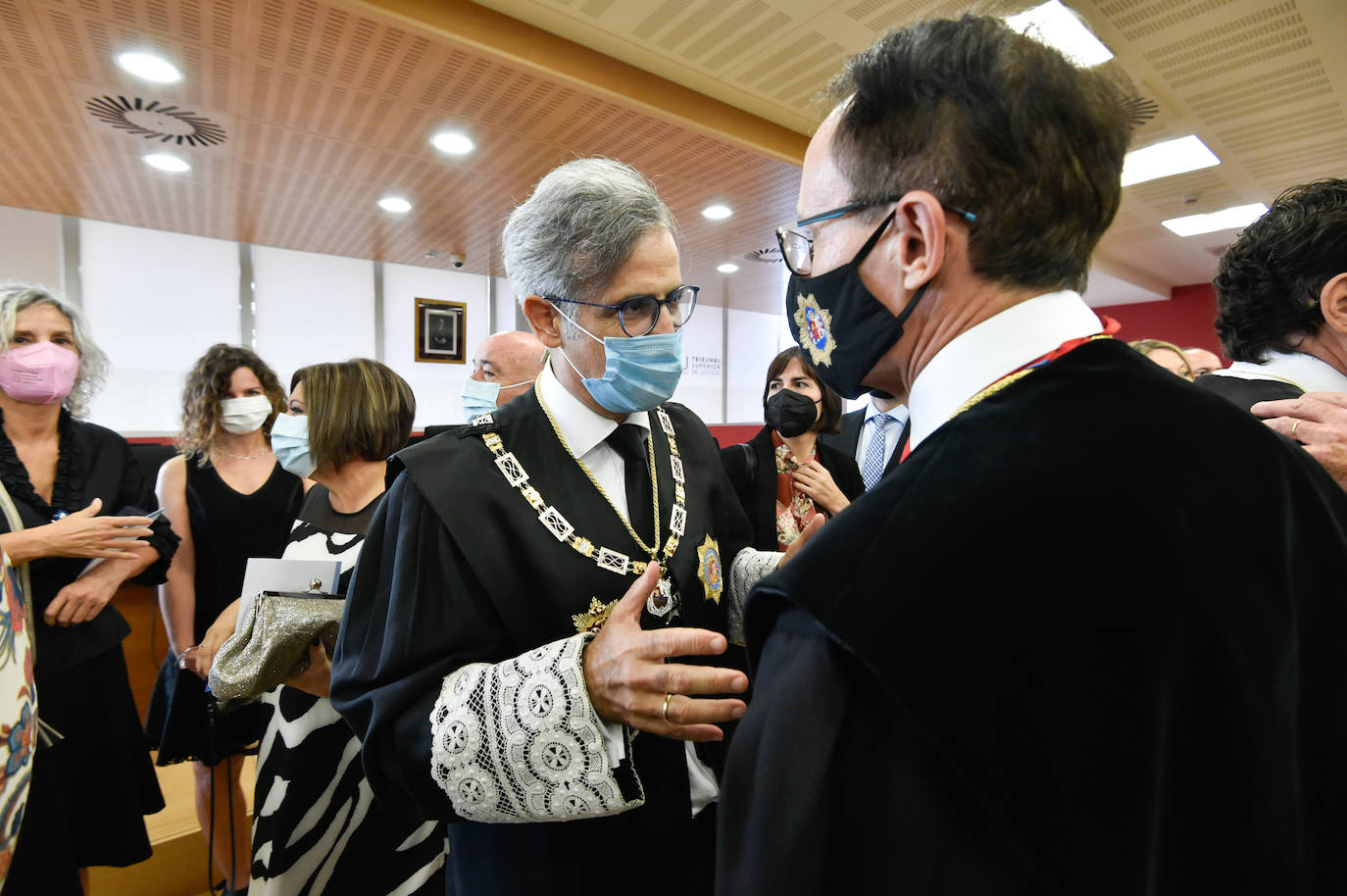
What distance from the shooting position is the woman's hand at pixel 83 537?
1.71 meters

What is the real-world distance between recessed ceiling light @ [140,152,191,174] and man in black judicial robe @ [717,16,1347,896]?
18.1 ft

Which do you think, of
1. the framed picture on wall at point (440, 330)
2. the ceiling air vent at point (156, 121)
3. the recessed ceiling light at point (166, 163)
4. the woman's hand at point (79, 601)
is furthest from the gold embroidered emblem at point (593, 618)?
the framed picture on wall at point (440, 330)

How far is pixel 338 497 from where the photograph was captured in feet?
6.01

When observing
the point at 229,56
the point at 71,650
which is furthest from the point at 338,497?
the point at 229,56

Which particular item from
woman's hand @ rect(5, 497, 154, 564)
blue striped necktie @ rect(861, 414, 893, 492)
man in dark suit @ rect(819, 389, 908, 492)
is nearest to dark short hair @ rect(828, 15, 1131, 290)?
man in dark suit @ rect(819, 389, 908, 492)

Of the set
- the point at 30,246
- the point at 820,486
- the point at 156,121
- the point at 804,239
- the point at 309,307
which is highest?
the point at 156,121

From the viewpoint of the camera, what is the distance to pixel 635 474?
1201 millimetres

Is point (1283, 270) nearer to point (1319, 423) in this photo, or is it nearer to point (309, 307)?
point (1319, 423)

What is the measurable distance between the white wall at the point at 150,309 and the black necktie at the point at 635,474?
22.8 feet

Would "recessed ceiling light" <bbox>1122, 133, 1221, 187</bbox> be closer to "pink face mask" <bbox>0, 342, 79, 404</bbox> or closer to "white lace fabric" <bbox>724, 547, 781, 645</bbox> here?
"white lace fabric" <bbox>724, 547, 781, 645</bbox>

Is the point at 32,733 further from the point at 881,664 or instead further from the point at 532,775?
the point at 881,664

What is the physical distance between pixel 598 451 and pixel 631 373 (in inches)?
6.3

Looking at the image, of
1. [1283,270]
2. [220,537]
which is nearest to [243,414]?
[220,537]

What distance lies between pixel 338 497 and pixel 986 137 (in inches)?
70.8
